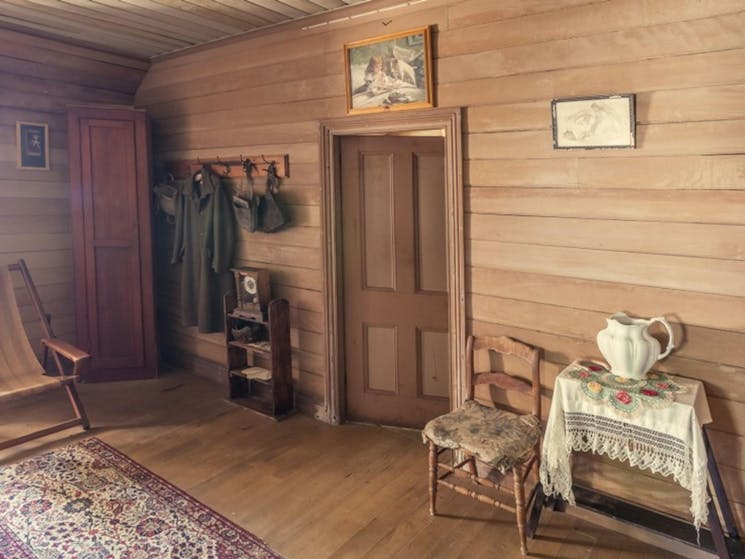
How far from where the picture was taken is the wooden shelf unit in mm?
→ 3516

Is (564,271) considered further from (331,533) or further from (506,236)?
(331,533)

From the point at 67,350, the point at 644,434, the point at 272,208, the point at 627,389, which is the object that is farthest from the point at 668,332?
the point at 67,350

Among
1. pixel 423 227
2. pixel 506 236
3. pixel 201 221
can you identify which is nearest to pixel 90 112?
pixel 201 221

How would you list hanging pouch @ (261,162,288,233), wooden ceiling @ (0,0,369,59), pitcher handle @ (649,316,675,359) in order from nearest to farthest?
pitcher handle @ (649,316,675,359), wooden ceiling @ (0,0,369,59), hanging pouch @ (261,162,288,233)

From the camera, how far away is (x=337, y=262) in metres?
3.39

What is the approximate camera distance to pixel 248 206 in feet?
11.8

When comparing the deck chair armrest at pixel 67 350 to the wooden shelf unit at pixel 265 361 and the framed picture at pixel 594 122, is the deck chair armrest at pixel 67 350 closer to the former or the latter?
the wooden shelf unit at pixel 265 361

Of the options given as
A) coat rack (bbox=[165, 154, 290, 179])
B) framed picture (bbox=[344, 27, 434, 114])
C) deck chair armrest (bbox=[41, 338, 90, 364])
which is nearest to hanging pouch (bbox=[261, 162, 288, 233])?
coat rack (bbox=[165, 154, 290, 179])

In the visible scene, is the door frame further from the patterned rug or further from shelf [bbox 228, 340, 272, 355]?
the patterned rug

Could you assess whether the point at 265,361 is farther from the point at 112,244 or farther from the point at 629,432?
the point at 629,432

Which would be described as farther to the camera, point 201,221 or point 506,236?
point 201,221

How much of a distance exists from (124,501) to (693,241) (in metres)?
2.65

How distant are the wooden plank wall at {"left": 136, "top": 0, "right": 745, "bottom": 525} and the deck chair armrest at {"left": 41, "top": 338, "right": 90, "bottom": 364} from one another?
6.32 feet

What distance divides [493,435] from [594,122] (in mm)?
1343
